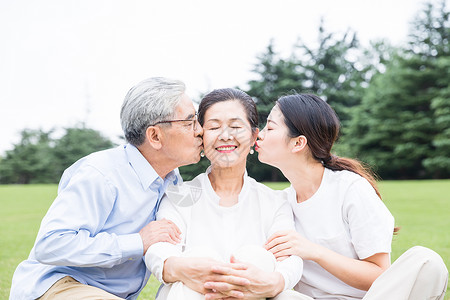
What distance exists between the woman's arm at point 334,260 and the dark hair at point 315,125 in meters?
0.47

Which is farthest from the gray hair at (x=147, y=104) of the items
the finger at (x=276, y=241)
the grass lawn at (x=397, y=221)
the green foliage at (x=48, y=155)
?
the green foliage at (x=48, y=155)

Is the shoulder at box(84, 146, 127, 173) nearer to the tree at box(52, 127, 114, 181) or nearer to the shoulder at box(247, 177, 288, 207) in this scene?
the shoulder at box(247, 177, 288, 207)

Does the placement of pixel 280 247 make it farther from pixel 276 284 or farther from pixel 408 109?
pixel 408 109

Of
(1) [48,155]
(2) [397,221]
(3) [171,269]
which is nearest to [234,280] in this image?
(3) [171,269]

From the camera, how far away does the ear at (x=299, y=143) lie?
2.78 metres

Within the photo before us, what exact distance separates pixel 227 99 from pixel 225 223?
2.60 feet

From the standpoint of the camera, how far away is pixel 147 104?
108 inches

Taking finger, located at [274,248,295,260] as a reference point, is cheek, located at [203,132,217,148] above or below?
above

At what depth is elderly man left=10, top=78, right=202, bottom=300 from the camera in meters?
2.36

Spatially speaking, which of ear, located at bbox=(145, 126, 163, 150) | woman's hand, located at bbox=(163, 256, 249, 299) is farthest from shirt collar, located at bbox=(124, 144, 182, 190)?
woman's hand, located at bbox=(163, 256, 249, 299)

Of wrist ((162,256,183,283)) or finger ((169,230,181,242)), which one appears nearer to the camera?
wrist ((162,256,183,283))

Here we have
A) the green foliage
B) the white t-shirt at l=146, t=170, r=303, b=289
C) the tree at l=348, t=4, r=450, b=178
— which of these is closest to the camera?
the white t-shirt at l=146, t=170, r=303, b=289

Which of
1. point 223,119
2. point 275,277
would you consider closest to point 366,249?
point 275,277

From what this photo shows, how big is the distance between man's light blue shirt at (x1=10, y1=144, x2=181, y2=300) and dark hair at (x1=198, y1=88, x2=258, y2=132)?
1.69 feet
